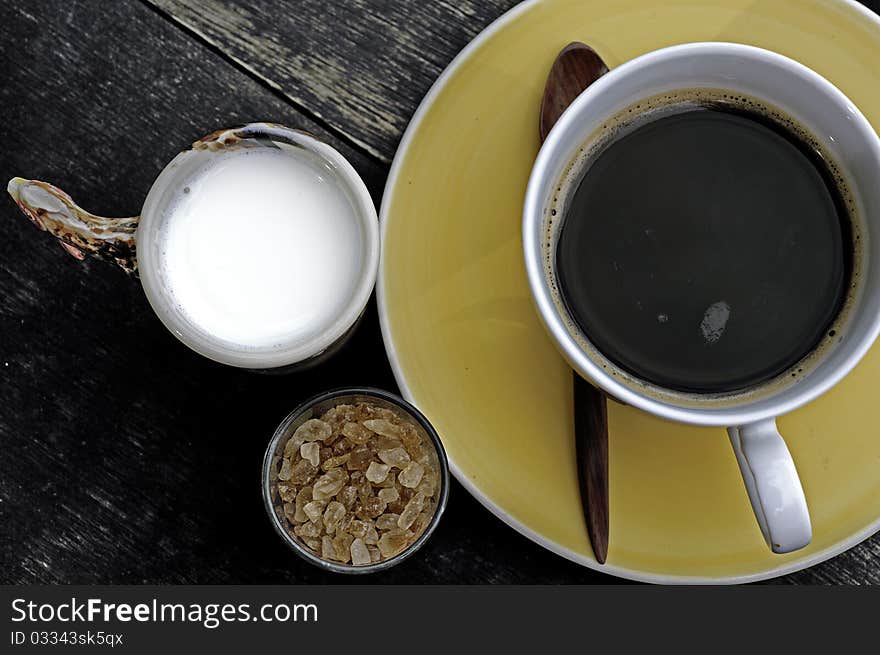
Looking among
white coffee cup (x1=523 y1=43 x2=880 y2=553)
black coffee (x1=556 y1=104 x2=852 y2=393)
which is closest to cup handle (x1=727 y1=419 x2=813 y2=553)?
white coffee cup (x1=523 y1=43 x2=880 y2=553)

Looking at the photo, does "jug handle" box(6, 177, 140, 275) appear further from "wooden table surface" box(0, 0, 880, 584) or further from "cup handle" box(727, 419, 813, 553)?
"cup handle" box(727, 419, 813, 553)

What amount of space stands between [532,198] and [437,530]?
0.48 metres

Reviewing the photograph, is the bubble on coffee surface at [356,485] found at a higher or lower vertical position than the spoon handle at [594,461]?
lower

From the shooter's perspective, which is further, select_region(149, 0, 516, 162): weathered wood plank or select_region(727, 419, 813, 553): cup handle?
select_region(149, 0, 516, 162): weathered wood plank

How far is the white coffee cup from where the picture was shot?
2.30 ft

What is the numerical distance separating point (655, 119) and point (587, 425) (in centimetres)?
31

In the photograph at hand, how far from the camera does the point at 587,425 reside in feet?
2.93

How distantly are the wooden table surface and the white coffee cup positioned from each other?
33 cm

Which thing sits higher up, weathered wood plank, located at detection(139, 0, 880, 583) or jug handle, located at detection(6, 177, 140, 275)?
weathered wood plank, located at detection(139, 0, 880, 583)

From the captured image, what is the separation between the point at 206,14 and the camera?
103cm

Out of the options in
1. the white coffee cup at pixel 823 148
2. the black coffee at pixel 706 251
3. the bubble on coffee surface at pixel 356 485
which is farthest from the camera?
the bubble on coffee surface at pixel 356 485

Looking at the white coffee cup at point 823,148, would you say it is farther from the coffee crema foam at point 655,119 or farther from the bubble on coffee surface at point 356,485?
the bubble on coffee surface at point 356,485

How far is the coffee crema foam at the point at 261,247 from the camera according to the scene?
90 cm

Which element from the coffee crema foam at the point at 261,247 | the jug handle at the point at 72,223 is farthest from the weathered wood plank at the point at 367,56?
the jug handle at the point at 72,223
